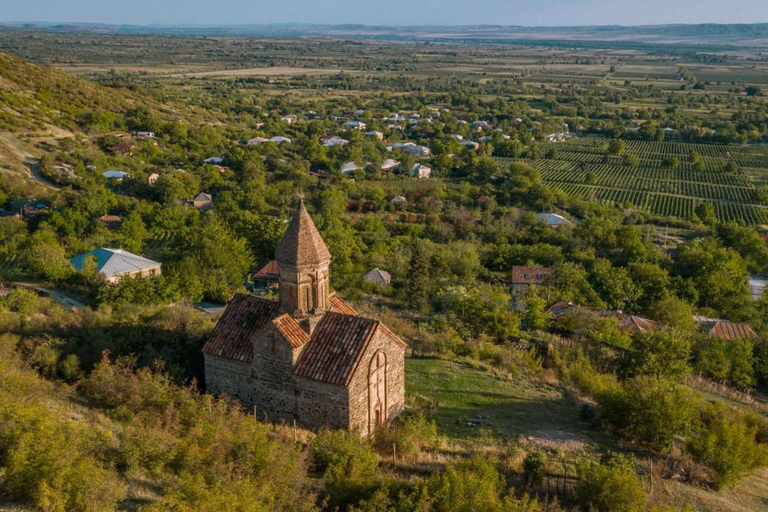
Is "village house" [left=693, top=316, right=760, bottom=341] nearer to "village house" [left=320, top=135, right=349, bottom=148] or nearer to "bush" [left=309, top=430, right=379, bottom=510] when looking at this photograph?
"bush" [left=309, top=430, right=379, bottom=510]

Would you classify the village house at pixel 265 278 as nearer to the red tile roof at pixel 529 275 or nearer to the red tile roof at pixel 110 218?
the red tile roof at pixel 529 275

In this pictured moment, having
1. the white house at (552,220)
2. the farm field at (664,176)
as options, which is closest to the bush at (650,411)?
the white house at (552,220)

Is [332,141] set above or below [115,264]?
below

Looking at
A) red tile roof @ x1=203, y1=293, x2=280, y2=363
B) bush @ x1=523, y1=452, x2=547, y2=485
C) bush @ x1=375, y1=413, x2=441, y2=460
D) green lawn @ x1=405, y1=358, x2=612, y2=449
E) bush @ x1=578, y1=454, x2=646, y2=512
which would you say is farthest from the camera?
green lawn @ x1=405, y1=358, x2=612, y2=449

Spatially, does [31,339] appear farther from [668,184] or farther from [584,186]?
[668,184]

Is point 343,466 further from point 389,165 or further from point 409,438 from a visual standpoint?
point 389,165

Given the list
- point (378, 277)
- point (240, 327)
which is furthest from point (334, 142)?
point (240, 327)

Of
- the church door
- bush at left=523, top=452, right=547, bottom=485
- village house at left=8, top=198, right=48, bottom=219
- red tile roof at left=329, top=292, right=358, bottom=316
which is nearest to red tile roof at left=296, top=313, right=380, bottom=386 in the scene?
the church door

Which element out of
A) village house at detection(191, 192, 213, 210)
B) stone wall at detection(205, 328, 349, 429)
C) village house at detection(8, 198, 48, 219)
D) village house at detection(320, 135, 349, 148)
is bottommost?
village house at detection(320, 135, 349, 148)
